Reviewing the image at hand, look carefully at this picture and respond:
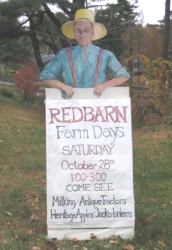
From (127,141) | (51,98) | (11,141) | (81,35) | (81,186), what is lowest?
(11,141)

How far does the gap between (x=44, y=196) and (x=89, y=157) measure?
71.7 inches

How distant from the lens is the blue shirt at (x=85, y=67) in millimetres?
4316

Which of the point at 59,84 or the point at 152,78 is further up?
the point at 59,84

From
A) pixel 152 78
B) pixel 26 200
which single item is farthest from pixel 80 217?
pixel 152 78

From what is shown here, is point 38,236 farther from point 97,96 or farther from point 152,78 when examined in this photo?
point 152,78

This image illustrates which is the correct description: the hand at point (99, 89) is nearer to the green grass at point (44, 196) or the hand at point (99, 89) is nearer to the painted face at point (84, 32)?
the painted face at point (84, 32)

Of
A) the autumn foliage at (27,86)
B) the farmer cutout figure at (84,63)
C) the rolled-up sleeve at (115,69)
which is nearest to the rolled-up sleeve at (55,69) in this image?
the farmer cutout figure at (84,63)

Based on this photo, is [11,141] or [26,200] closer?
[26,200]

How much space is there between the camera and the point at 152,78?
12.4m

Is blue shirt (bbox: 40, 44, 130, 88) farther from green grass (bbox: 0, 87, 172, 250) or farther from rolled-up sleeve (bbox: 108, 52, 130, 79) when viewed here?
green grass (bbox: 0, 87, 172, 250)

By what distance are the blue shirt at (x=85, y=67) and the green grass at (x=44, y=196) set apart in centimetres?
161

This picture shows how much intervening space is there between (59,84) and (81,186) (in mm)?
1034

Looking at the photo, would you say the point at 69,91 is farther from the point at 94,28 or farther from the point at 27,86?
the point at 27,86

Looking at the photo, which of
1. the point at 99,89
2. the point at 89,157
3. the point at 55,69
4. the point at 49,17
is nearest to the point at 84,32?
the point at 55,69
